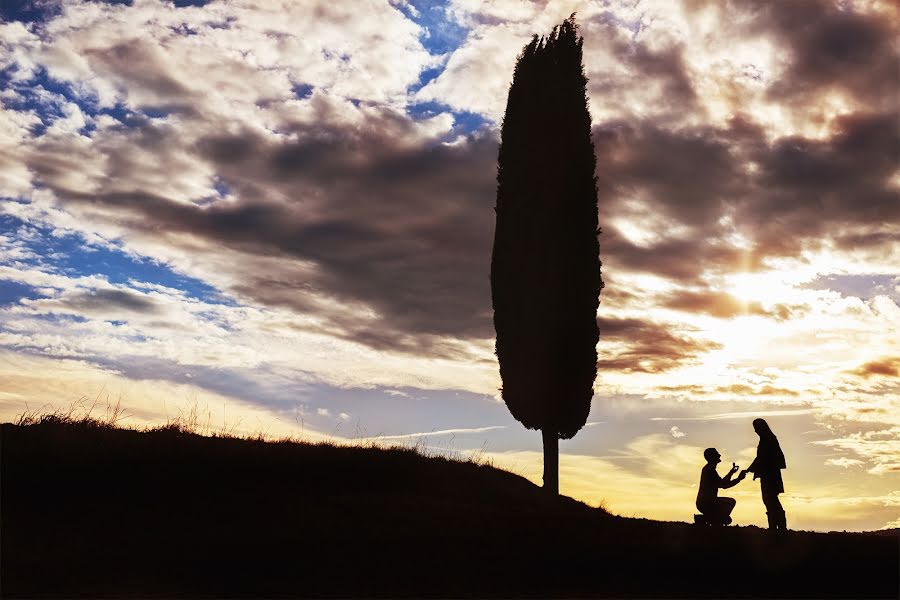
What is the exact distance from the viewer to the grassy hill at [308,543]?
9.50m

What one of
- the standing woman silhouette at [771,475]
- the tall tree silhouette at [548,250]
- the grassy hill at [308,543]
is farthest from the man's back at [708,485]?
the tall tree silhouette at [548,250]

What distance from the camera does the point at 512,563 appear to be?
9.98 meters

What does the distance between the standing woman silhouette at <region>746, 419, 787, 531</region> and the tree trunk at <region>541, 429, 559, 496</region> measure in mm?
8864

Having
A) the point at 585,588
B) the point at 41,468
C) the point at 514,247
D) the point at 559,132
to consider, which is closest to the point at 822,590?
the point at 585,588

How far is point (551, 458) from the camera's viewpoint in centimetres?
2175

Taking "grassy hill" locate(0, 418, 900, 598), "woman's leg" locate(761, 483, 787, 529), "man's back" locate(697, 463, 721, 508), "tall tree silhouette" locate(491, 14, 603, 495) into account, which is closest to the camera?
"grassy hill" locate(0, 418, 900, 598)

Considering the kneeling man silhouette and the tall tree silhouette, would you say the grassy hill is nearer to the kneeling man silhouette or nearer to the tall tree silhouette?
the kneeling man silhouette

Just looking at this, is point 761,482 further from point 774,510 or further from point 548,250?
point 548,250

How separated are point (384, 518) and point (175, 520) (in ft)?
10.6

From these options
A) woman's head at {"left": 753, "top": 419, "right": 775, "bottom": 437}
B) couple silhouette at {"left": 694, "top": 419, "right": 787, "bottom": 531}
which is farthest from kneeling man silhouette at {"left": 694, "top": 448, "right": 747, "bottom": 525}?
woman's head at {"left": 753, "top": 419, "right": 775, "bottom": 437}

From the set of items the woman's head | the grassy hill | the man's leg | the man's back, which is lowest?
the grassy hill

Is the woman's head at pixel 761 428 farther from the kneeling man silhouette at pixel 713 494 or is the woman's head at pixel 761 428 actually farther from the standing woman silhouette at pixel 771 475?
the kneeling man silhouette at pixel 713 494

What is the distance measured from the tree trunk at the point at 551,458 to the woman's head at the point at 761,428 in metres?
8.97

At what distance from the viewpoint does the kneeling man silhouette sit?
13.4 m
